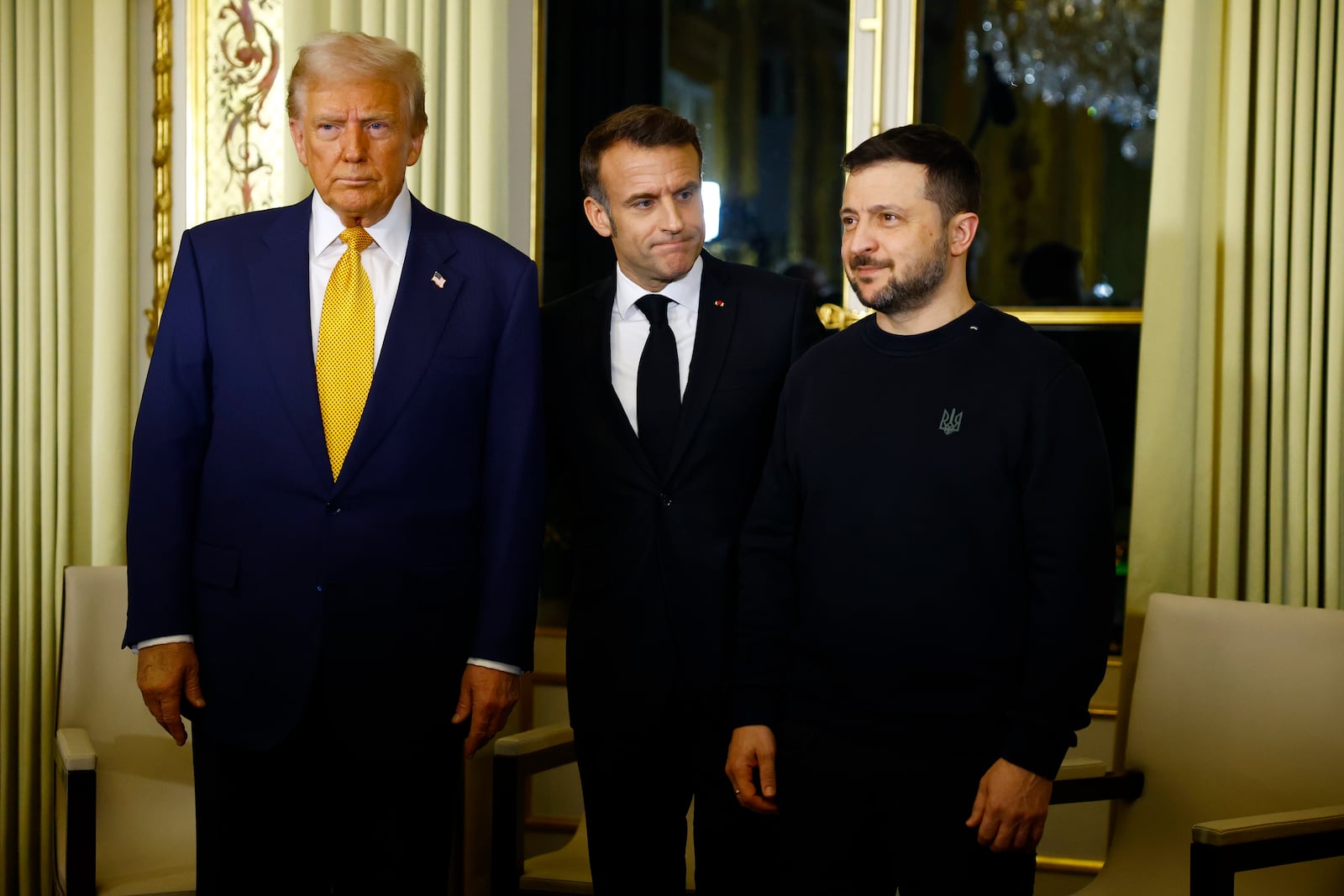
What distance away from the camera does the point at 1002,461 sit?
1.65m

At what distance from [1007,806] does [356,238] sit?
1.21m

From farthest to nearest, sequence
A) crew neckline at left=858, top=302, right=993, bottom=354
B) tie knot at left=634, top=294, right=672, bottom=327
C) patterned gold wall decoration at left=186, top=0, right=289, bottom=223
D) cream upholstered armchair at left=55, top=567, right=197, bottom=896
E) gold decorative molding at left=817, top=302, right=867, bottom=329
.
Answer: patterned gold wall decoration at left=186, top=0, right=289, bottom=223, gold decorative molding at left=817, top=302, right=867, bottom=329, cream upholstered armchair at left=55, top=567, right=197, bottom=896, tie knot at left=634, top=294, right=672, bottom=327, crew neckline at left=858, top=302, right=993, bottom=354

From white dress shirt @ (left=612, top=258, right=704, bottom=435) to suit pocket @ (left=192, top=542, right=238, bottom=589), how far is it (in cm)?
65

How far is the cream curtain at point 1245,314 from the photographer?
100 inches

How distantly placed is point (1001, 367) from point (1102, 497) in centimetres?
21

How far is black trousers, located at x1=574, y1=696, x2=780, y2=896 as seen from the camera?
1.97 metres

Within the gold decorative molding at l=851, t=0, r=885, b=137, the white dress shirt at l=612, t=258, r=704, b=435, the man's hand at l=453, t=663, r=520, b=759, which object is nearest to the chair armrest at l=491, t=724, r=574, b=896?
the man's hand at l=453, t=663, r=520, b=759

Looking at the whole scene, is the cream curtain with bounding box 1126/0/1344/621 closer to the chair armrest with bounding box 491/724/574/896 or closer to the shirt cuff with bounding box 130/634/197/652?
the chair armrest with bounding box 491/724/574/896

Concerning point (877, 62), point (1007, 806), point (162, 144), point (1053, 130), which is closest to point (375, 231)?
point (1007, 806)

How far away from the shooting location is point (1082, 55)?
290 cm

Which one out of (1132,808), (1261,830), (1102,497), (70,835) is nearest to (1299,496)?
(1132,808)

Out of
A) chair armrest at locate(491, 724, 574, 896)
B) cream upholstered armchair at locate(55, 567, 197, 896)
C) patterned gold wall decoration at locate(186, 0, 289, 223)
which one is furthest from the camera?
patterned gold wall decoration at locate(186, 0, 289, 223)

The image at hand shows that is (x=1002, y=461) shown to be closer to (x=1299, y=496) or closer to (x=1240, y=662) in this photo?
(x=1240, y=662)

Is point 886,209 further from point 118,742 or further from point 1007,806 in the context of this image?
point 118,742
